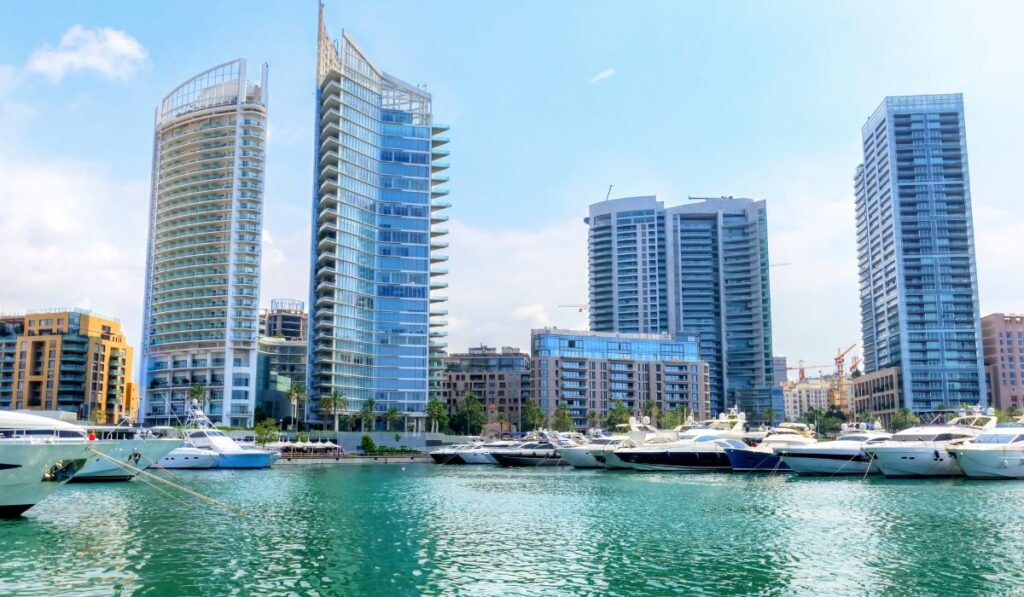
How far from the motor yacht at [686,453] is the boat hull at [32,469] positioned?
64.6 metres

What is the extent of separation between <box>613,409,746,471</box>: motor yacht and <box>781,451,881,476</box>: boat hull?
8.90 meters

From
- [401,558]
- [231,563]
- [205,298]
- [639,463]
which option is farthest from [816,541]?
[205,298]

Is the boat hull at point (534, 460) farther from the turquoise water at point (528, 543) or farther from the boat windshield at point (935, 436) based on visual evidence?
the turquoise water at point (528, 543)

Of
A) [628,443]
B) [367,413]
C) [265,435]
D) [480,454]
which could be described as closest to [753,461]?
[628,443]

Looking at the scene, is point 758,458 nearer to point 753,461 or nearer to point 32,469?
point 753,461

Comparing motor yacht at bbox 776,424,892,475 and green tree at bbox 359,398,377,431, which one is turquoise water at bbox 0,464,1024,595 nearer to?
motor yacht at bbox 776,424,892,475

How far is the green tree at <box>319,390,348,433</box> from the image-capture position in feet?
615

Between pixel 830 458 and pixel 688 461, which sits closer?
pixel 830 458

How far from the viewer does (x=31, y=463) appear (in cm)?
4669

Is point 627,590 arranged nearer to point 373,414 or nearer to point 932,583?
point 932,583

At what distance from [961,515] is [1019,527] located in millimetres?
5244

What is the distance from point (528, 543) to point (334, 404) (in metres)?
152

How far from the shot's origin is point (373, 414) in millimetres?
197250

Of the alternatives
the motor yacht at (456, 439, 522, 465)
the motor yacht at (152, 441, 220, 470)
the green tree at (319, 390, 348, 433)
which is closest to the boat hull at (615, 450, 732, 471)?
the motor yacht at (456, 439, 522, 465)
